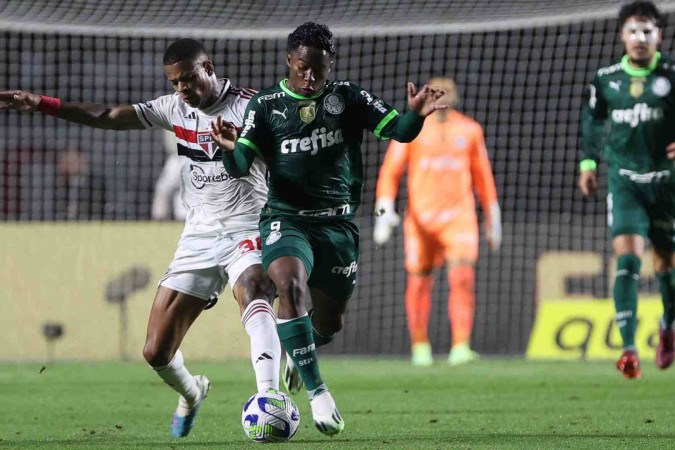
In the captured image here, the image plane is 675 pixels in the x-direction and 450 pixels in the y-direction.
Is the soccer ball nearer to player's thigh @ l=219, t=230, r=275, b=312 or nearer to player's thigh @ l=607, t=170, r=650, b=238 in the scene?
player's thigh @ l=219, t=230, r=275, b=312

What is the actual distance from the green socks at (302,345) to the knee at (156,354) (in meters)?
0.92

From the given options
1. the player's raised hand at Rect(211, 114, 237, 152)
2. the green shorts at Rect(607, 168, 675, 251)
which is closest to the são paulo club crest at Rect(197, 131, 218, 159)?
the player's raised hand at Rect(211, 114, 237, 152)

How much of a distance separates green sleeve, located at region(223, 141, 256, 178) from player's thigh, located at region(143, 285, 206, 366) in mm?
799

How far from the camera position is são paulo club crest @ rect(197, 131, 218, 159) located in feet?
22.0

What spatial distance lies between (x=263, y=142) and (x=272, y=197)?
27 centimetres

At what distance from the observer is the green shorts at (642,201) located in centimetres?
898

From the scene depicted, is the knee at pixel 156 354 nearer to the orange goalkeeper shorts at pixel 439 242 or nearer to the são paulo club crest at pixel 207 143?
the são paulo club crest at pixel 207 143

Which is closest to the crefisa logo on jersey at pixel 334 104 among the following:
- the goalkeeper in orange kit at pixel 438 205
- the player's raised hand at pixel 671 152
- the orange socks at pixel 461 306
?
the player's raised hand at pixel 671 152

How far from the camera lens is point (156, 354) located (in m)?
6.75

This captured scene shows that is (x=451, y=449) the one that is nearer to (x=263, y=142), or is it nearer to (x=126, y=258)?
(x=263, y=142)

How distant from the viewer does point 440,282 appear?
14242 millimetres

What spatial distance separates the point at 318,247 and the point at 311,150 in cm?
46

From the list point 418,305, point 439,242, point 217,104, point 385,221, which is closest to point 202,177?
point 217,104

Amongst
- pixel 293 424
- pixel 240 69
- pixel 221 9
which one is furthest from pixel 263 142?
pixel 240 69
